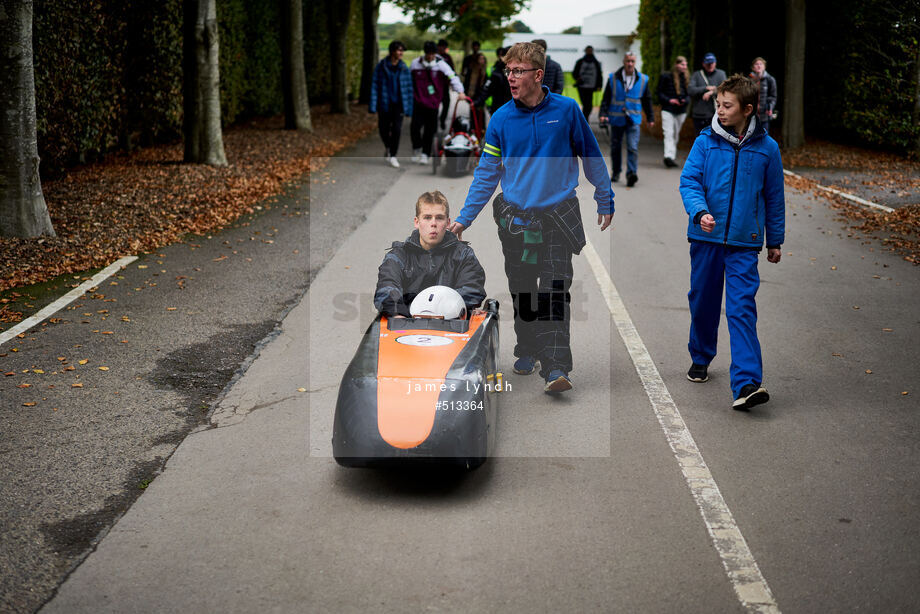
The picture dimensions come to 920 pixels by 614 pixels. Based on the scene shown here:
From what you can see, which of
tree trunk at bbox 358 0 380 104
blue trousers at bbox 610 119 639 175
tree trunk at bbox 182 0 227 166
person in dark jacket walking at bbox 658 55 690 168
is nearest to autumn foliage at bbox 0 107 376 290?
tree trunk at bbox 182 0 227 166

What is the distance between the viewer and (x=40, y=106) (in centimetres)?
1370

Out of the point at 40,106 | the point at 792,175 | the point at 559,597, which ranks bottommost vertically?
the point at 559,597

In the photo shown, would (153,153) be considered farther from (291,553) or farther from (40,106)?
(291,553)

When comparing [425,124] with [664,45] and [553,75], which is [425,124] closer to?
[553,75]

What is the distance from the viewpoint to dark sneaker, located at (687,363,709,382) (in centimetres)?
659

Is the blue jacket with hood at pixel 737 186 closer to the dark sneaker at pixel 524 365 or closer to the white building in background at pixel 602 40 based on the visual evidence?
the dark sneaker at pixel 524 365

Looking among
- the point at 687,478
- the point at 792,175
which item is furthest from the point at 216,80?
the point at 687,478

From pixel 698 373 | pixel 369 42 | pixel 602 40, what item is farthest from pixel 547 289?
pixel 602 40

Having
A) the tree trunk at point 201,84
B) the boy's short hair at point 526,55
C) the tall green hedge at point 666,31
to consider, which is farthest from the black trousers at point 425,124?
the tall green hedge at point 666,31

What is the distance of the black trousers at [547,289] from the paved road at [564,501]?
1.03ft

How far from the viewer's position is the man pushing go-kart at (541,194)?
6.05m

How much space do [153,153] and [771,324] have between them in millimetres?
13820

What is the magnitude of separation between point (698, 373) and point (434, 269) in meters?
2.07

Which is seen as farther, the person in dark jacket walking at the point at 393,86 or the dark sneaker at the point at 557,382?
the person in dark jacket walking at the point at 393,86
